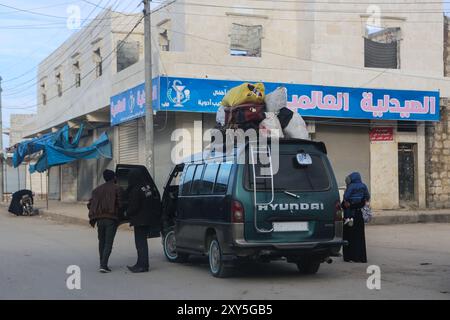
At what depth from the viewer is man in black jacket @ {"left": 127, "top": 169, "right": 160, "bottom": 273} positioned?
10.2 metres

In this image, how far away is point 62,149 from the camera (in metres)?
27.1

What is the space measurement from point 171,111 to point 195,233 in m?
11.2

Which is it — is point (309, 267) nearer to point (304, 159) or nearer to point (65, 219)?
point (304, 159)

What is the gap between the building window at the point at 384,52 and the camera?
24094 millimetres

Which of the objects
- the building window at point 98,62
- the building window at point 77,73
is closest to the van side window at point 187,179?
the building window at point 98,62

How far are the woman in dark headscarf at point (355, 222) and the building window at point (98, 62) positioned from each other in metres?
19.3

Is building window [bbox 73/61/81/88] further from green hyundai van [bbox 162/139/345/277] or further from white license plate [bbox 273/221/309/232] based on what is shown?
white license plate [bbox 273/221/309/232]

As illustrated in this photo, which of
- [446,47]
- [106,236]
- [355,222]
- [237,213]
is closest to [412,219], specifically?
[446,47]

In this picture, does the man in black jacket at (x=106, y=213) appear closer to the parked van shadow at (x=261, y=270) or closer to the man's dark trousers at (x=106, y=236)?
the man's dark trousers at (x=106, y=236)

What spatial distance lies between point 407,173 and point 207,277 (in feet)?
53.2

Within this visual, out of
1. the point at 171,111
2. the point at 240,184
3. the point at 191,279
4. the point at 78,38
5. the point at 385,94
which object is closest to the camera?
the point at 240,184
